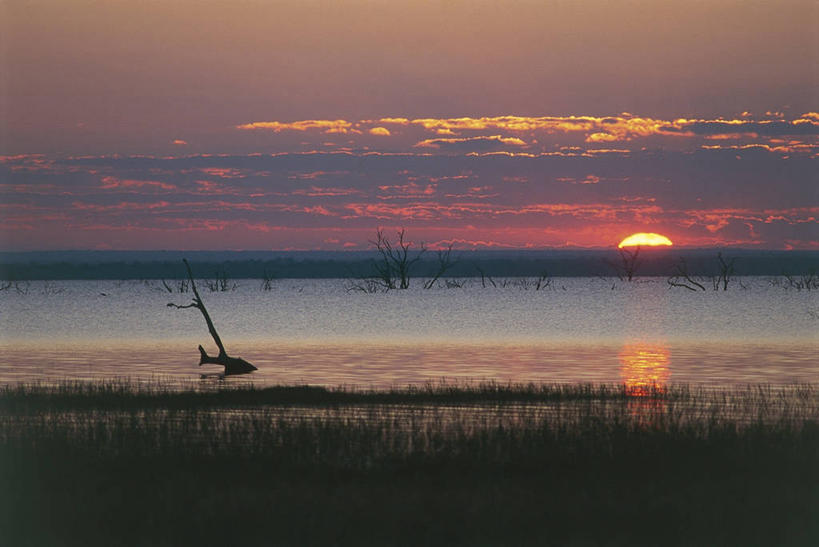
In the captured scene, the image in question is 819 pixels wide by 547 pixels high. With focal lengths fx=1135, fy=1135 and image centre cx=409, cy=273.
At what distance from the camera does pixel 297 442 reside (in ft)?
64.8

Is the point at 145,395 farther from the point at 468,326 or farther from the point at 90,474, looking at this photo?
the point at 468,326

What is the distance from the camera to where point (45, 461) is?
18.4 m

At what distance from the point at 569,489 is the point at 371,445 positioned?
14.8 feet

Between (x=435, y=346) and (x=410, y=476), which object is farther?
(x=435, y=346)

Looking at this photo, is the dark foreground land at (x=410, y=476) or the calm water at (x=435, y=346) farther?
the calm water at (x=435, y=346)

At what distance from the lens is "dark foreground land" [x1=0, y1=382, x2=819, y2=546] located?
14305 millimetres

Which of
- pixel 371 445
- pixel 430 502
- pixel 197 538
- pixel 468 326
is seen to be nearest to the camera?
pixel 197 538

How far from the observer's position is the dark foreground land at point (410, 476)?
1430cm

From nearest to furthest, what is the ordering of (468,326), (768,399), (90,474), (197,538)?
(197,538)
(90,474)
(768,399)
(468,326)

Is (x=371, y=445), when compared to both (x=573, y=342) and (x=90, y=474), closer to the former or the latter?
(x=90, y=474)

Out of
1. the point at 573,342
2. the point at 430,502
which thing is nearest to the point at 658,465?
the point at 430,502

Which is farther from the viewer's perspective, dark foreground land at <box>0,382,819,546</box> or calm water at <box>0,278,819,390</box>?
calm water at <box>0,278,819,390</box>

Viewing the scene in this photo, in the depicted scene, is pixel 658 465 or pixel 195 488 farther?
pixel 658 465

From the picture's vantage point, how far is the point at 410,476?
17062 millimetres
